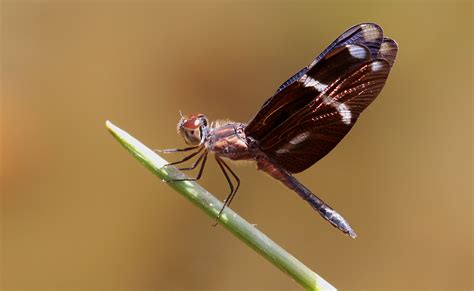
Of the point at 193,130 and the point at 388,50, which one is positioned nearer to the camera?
the point at 388,50

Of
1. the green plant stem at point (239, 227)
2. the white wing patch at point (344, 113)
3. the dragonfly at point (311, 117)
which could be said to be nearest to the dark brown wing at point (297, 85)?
the dragonfly at point (311, 117)

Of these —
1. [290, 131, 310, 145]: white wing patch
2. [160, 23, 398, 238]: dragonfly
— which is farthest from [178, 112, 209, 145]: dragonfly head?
[290, 131, 310, 145]: white wing patch

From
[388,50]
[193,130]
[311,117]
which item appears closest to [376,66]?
[388,50]

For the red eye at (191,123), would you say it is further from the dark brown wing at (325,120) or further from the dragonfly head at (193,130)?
the dark brown wing at (325,120)

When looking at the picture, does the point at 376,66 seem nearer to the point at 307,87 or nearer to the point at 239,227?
the point at 307,87

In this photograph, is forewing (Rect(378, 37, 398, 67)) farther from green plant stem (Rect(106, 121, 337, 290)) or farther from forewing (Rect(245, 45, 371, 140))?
green plant stem (Rect(106, 121, 337, 290))

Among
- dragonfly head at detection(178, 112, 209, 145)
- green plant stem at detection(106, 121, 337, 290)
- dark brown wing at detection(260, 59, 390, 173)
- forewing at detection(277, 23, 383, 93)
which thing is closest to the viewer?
green plant stem at detection(106, 121, 337, 290)
